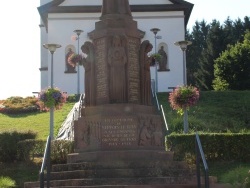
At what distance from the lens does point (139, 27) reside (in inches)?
1775

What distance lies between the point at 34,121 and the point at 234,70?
24963 millimetres

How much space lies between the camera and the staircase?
41.1 ft

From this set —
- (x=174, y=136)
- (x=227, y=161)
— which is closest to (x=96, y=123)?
(x=174, y=136)

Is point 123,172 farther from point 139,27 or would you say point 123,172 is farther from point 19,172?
point 139,27

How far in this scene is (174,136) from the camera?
61.7 ft

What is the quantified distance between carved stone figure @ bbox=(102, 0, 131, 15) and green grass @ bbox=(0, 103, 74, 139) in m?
10.6

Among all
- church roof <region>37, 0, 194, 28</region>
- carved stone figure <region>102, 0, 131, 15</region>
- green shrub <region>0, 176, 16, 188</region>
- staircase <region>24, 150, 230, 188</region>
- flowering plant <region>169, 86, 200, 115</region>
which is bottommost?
green shrub <region>0, 176, 16, 188</region>

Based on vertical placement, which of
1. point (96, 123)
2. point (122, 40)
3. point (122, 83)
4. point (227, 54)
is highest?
point (227, 54)

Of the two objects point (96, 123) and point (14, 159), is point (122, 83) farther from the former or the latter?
point (14, 159)

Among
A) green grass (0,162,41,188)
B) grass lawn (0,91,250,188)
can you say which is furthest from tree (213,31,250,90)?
green grass (0,162,41,188)

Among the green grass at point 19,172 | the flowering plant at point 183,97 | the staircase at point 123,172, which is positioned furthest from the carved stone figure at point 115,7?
the flowering plant at point 183,97

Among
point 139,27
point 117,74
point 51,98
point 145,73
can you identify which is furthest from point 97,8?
point 117,74

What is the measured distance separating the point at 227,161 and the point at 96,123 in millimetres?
6016

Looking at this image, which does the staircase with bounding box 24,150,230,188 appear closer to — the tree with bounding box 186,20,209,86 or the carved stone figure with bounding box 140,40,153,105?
the carved stone figure with bounding box 140,40,153,105
